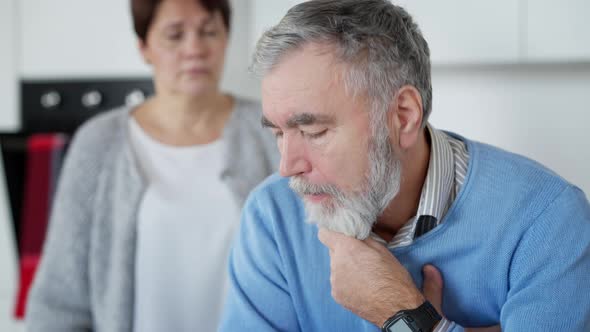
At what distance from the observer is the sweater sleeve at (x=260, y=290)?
1.21 metres

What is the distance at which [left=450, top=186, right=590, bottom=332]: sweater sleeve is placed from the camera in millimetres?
1073

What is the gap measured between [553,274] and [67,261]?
3.51ft

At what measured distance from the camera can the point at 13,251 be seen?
2.38 metres

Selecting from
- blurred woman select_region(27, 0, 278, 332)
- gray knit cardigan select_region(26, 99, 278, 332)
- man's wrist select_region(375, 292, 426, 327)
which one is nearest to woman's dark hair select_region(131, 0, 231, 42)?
blurred woman select_region(27, 0, 278, 332)

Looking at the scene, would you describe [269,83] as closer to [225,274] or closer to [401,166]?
[401,166]

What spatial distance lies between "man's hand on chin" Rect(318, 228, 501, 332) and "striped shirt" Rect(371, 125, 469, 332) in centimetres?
6

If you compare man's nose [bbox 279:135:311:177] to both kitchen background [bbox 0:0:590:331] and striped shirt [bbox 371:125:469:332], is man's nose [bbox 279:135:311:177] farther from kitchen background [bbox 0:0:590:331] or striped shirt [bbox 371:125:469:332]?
kitchen background [bbox 0:0:590:331]

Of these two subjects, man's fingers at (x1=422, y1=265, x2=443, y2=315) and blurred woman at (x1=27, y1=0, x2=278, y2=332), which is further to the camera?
blurred woman at (x1=27, y1=0, x2=278, y2=332)

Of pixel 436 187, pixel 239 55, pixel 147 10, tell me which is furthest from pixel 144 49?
pixel 436 187

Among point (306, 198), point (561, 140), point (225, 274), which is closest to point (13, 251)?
point (225, 274)

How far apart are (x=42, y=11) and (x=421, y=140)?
1.51m

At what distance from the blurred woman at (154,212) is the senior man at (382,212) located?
459mm

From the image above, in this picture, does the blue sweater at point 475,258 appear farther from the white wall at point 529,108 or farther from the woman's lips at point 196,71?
the woman's lips at point 196,71

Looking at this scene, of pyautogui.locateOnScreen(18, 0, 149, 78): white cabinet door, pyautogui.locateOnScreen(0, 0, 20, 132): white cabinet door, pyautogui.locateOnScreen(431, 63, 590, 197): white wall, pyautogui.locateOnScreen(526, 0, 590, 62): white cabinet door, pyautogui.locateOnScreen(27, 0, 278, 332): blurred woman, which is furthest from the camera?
pyautogui.locateOnScreen(0, 0, 20, 132): white cabinet door
